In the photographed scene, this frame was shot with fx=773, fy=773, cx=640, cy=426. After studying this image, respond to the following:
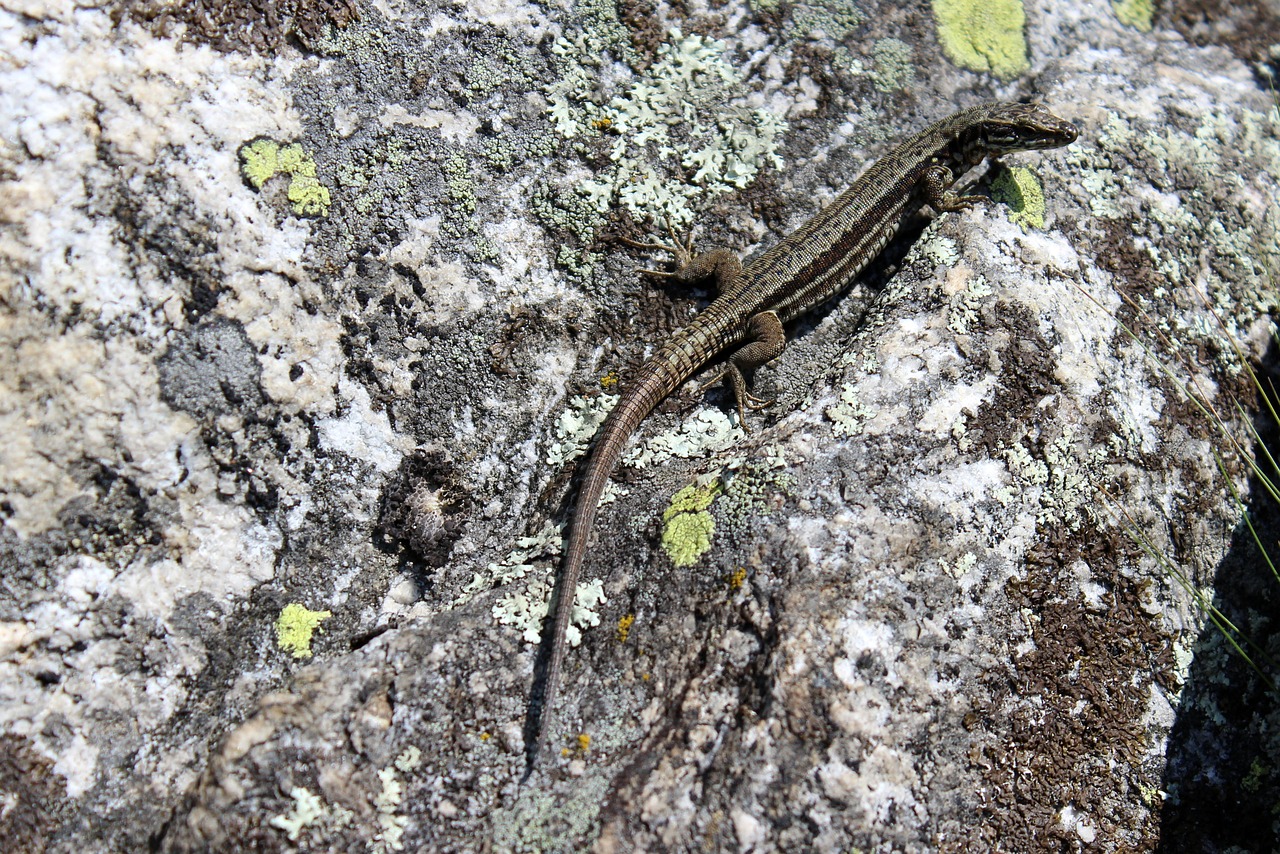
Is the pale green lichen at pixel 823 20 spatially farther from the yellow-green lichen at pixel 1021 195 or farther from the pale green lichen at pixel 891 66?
the yellow-green lichen at pixel 1021 195

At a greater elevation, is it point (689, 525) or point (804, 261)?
point (804, 261)

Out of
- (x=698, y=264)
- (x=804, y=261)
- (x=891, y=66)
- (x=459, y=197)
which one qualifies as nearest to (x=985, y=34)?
(x=891, y=66)

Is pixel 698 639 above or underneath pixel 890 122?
underneath

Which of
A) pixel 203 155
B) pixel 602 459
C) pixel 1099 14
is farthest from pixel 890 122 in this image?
pixel 203 155

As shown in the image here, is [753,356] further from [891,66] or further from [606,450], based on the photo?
[891,66]

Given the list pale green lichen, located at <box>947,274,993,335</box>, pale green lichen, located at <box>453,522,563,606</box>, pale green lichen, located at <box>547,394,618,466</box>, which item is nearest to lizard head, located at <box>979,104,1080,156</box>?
pale green lichen, located at <box>947,274,993,335</box>

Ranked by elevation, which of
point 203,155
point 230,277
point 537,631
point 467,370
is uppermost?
point 203,155

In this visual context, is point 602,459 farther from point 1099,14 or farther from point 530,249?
point 1099,14

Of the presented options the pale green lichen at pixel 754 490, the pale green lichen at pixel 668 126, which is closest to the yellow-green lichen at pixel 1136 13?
the pale green lichen at pixel 668 126
